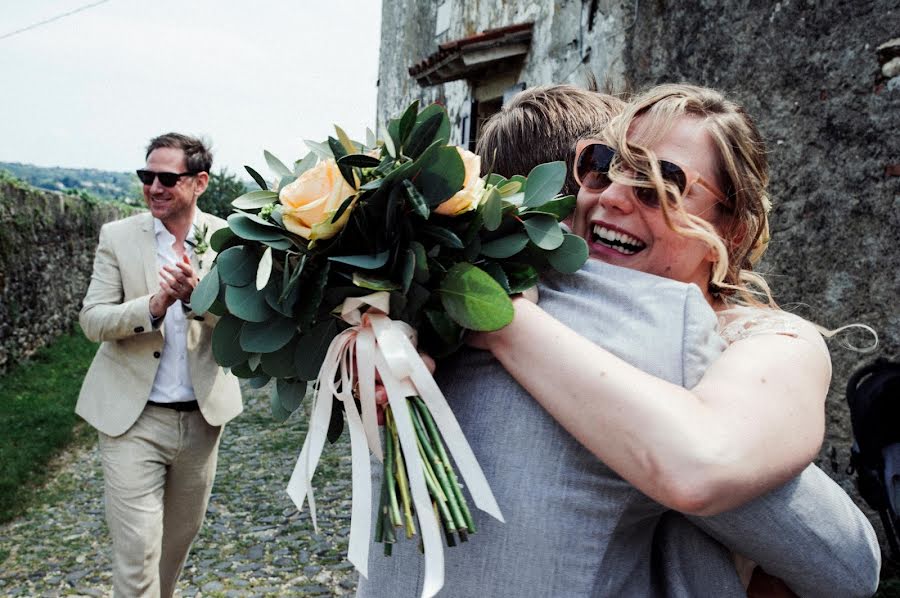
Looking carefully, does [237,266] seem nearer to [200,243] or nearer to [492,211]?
[492,211]

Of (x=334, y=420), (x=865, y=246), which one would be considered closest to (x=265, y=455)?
(x=865, y=246)

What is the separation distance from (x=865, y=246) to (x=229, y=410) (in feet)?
11.8

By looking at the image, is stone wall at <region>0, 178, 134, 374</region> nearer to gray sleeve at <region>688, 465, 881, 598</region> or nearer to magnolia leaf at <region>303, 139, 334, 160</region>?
magnolia leaf at <region>303, 139, 334, 160</region>

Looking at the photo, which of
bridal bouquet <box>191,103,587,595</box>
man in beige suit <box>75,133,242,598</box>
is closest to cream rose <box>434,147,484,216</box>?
bridal bouquet <box>191,103,587,595</box>

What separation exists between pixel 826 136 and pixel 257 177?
164 inches

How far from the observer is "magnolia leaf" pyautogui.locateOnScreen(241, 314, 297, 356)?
142cm

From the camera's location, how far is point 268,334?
1.43 m

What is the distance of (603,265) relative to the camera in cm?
145

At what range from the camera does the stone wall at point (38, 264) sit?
33.7 ft

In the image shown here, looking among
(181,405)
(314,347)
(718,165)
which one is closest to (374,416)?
(314,347)

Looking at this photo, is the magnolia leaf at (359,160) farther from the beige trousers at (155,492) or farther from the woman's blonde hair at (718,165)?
the beige trousers at (155,492)

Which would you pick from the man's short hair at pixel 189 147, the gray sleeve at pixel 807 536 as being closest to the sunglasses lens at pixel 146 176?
the man's short hair at pixel 189 147

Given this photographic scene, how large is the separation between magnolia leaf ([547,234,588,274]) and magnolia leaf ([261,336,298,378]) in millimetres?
503

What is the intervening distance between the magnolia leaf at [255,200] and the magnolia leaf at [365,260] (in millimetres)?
212
